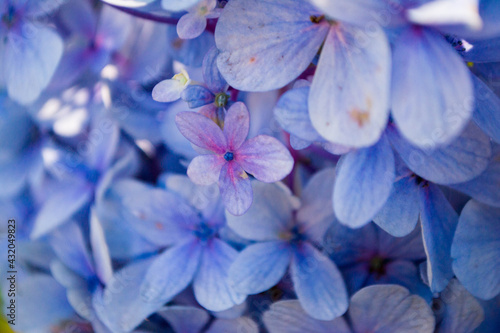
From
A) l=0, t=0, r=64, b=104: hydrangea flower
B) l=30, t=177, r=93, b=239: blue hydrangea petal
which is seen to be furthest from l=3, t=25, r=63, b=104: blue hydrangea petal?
l=30, t=177, r=93, b=239: blue hydrangea petal

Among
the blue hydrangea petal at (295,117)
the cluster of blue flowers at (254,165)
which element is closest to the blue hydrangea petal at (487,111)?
the cluster of blue flowers at (254,165)

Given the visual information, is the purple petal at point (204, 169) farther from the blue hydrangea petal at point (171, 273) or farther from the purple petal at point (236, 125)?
the blue hydrangea petal at point (171, 273)

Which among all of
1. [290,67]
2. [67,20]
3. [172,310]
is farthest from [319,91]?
[67,20]

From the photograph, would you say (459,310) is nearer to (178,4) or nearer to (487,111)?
(487,111)

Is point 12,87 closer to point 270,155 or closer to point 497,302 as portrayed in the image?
point 270,155

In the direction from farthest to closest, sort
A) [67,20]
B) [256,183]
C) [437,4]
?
[67,20], [256,183], [437,4]

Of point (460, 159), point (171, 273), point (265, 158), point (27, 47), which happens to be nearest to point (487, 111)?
point (460, 159)

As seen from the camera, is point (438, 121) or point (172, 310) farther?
point (172, 310)
